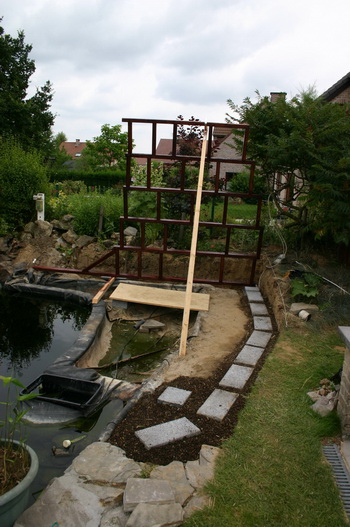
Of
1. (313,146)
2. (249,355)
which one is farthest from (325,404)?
(313,146)

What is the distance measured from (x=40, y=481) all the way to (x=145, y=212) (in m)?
5.92

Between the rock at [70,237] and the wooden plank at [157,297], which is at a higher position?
the rock at [70,237]

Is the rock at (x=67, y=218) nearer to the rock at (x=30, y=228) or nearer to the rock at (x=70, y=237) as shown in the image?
the rock at (x=70, y=237)

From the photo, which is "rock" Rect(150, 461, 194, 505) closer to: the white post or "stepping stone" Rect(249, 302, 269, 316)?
"stepping stone" Rect(249, 302, 269, 316)

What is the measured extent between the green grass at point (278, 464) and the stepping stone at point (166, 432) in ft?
1.10

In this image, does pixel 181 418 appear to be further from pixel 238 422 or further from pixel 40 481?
pixel 40 481

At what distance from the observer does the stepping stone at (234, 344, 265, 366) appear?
4.29m

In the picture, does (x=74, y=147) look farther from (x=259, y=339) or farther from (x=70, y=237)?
(x=259, y=339)

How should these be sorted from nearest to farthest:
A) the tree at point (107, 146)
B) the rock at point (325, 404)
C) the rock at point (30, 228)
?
the rock at point (325, 404) → the rock at point (30, 228) → the tree at point (107, 146)

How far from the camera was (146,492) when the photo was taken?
233cm

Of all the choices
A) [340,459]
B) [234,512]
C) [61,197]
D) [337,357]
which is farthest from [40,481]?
[61,197]

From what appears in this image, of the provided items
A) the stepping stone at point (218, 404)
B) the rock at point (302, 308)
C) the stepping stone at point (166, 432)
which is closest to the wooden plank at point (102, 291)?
the rock at point (302, 308)

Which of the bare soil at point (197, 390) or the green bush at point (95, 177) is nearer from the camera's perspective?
the bare soil at point (197, 390)

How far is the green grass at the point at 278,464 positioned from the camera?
7.45 ft
